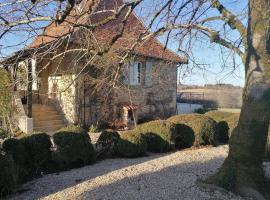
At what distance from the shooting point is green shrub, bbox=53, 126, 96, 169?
790 cm

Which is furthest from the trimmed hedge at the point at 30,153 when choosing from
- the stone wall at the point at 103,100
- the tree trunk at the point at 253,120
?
the stone wall at the point at 103,100

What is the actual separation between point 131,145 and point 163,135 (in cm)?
143

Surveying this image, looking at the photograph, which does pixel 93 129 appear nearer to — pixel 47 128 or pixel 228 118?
pixel 47 128

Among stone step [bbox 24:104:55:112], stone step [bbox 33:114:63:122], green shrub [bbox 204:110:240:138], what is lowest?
stone step [bbox 33:114:63:122]

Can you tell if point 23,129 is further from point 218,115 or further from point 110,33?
point 218,115

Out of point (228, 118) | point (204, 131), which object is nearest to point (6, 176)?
point (204, 131)

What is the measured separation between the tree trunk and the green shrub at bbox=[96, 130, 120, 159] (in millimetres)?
3927

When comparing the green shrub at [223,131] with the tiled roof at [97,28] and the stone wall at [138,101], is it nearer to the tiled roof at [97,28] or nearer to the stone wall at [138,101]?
the stone wall at [138,101]

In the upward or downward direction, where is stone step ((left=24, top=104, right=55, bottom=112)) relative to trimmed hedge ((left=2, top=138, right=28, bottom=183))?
upward

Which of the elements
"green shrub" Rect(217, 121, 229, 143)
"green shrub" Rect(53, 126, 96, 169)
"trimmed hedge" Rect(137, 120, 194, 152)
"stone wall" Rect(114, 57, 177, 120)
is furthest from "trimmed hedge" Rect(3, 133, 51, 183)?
"stone wall" Rect(114, 57, 177, 120)

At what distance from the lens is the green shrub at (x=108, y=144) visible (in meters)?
9.18

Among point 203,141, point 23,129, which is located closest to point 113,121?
point 23,129

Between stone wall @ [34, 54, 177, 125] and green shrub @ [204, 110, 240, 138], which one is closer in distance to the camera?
green shrub @ [204, 110, 240, 138]

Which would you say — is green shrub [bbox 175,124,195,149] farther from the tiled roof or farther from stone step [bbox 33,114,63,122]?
stone step [bbox 33,114,63,122]
